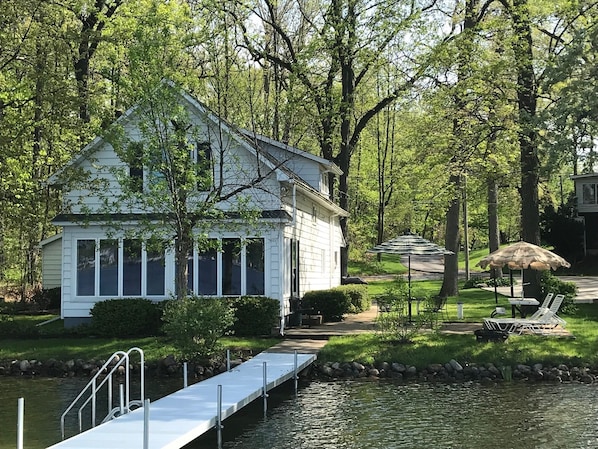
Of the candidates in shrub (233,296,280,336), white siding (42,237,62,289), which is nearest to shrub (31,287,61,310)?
white siding (42,237,62,289)

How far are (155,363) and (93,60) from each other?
16.6 meters

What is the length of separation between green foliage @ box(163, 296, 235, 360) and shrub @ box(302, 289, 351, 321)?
667cm

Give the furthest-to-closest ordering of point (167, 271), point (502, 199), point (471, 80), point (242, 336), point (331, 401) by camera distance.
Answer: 1. point (502, 199)
2. point (471, 80)
3. point (167, 271)
4. point (242, 336)
5. point (331, 401)

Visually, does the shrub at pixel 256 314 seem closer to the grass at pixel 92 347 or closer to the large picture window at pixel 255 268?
the grass at pixel 92 347

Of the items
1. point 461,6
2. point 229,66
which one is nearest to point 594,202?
point 461,6

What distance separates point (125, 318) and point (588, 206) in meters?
36.8

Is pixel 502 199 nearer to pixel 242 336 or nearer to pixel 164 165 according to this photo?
pixel 242 336

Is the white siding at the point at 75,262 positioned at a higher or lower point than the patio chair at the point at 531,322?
higher

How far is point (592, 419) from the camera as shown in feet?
36.4

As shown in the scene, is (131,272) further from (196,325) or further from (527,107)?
(527,107)

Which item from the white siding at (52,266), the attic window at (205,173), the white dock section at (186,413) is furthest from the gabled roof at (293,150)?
the white siding at (52,266)

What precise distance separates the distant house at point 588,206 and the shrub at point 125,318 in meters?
35.0

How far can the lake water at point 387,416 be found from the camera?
32.4ft

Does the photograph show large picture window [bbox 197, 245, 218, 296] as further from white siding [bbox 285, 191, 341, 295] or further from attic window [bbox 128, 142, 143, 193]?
attic window [bbox 128, 142, 143, 193]
